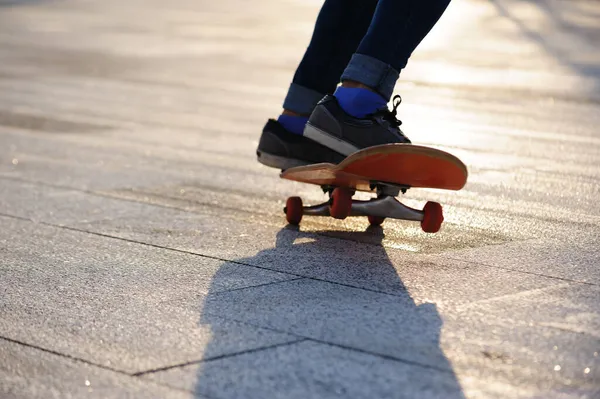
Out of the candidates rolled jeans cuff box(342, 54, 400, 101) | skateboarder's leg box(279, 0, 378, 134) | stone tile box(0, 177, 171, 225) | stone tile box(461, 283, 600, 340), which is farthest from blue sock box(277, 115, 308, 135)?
stone tile box(461, 283, 600, 340)

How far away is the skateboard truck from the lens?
366 centimetres

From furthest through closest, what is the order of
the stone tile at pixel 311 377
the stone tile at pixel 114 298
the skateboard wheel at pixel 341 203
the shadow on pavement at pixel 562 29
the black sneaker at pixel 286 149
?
the shadow on pavement at pixel 562 29
the black sneaker at pixel 286 149
the skateboard wheel at pixel 341 203
the stone tile at pixel 114 298
the stone tile at pixel 311 377

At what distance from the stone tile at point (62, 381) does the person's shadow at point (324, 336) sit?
124 mm

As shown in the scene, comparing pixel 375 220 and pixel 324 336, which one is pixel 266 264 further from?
pixel 324 336

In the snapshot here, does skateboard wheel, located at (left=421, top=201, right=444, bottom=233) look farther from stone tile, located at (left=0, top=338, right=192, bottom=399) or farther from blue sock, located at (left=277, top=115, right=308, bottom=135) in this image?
stone tile, located at (left=0, top=338, right=192, bottom=399)

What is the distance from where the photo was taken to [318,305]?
2963 millimetres

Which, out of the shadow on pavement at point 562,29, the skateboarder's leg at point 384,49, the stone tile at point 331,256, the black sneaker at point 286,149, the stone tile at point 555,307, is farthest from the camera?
→ the shadow on pavement at point 562,29

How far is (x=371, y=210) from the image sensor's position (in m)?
3.86

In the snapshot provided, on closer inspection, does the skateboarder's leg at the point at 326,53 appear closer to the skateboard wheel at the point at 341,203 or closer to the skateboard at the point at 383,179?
the skateboard at the point at 383,179

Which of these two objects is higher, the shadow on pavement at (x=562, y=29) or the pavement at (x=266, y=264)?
the pavement at (x=266, y=264)

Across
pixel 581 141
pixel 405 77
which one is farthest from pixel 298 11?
pixel 581 141

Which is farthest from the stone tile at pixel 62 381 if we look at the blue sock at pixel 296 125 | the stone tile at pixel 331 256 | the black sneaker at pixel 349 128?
the blue sock at pixel 296 125

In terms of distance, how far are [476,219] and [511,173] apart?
1.12 meters

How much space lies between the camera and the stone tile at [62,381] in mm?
2363
